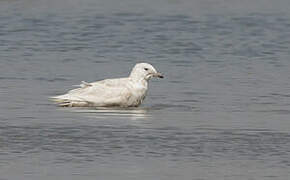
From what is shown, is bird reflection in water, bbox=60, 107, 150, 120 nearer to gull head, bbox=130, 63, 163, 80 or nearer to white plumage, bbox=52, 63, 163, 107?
white plumage, bbox=52, 63, 163, 107

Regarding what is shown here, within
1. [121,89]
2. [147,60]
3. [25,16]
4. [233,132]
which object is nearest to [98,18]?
[25,16]

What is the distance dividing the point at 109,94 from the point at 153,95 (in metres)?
1.40

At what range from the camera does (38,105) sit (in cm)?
1873

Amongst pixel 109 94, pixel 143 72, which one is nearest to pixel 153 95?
pixel 143 72

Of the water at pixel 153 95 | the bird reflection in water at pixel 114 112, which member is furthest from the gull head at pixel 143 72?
the bird reflection in water at pixel 114 112

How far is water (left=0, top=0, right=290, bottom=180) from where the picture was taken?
1446 cm

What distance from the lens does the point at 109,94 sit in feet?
62.5

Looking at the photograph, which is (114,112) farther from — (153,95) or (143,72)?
(153,95)

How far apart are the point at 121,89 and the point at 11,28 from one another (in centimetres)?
1258

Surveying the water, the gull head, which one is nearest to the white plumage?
the gull head

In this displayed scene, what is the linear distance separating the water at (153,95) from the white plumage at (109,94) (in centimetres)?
22

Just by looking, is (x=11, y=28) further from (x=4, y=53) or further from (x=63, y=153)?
(x=63, y=153)

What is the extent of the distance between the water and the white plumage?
0.22 m

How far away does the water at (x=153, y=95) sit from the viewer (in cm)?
1446
